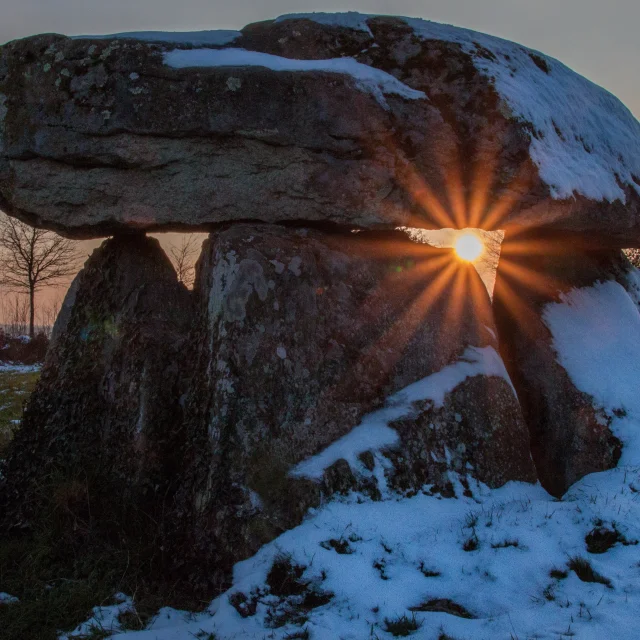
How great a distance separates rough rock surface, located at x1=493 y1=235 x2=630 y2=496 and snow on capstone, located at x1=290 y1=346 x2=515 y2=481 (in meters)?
0.55

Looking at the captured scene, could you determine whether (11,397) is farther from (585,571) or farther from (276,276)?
(585,571)

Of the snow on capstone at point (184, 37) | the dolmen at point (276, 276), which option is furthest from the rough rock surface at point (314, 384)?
the snow on capstone at point (184, 37)

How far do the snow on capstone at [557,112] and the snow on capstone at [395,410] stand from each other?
5.05 feet

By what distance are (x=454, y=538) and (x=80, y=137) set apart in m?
3.76

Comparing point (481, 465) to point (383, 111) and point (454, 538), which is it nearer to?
point (454, 538)

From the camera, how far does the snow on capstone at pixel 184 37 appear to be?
5.04m

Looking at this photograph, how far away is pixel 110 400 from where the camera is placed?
5.08m

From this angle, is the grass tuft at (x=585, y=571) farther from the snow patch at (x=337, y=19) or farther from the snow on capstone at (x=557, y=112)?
the snow patch at (x=337, y=19)

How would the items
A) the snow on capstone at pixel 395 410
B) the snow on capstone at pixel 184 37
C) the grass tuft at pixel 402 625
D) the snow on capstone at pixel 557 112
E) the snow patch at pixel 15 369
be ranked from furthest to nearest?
the snow patch at pixel 15 369 < the snow on capstone at pixel 557 112 < the snow on capstone at pixel 184 37 < the snow on capstone at pixel 395 410 < the grass tuft at pixel 402 625

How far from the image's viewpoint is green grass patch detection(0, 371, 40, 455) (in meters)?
7.29

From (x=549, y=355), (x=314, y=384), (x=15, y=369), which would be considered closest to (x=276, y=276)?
(x=314, y=384)

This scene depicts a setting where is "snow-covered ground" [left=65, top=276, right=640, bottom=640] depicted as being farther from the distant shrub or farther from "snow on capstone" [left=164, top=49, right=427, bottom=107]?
the distant shrub

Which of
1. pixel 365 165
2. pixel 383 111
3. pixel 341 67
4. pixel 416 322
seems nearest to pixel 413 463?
pixel 416 322

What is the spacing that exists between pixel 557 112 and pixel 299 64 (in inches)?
98.1
